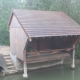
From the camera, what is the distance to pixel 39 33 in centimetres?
997

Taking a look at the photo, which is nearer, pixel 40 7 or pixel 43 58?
pixel 43 58

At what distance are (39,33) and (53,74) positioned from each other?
351 centimetres

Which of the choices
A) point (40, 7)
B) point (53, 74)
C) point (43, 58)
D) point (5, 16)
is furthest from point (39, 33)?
point (5, 16)

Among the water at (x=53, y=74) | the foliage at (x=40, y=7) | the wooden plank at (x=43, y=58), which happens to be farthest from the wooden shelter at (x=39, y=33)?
the foliage at (x=40, y=7)

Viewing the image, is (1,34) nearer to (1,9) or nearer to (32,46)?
(1,9)

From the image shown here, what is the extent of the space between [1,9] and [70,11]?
7944 mm

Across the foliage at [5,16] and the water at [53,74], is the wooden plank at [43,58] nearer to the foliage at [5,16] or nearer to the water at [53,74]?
the water at [53,74]

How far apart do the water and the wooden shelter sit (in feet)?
3.03

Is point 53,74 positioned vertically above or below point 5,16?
below

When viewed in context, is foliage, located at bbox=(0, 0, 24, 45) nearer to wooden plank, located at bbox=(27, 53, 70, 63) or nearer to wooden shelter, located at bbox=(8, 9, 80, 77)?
wooden shelter, located at bbox=(8, 9, 80, 77)

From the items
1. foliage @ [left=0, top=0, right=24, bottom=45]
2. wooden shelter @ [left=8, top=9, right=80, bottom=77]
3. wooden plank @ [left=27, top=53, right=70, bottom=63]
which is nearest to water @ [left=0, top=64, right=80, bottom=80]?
wooden shelter @ [left=8, top=9, right=80, bottom=77]

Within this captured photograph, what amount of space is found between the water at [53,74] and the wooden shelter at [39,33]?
0.92 meters

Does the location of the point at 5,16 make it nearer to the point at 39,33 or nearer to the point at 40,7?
the point at 40,7

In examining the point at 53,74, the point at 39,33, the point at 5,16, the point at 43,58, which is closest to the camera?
the point at 39,33
